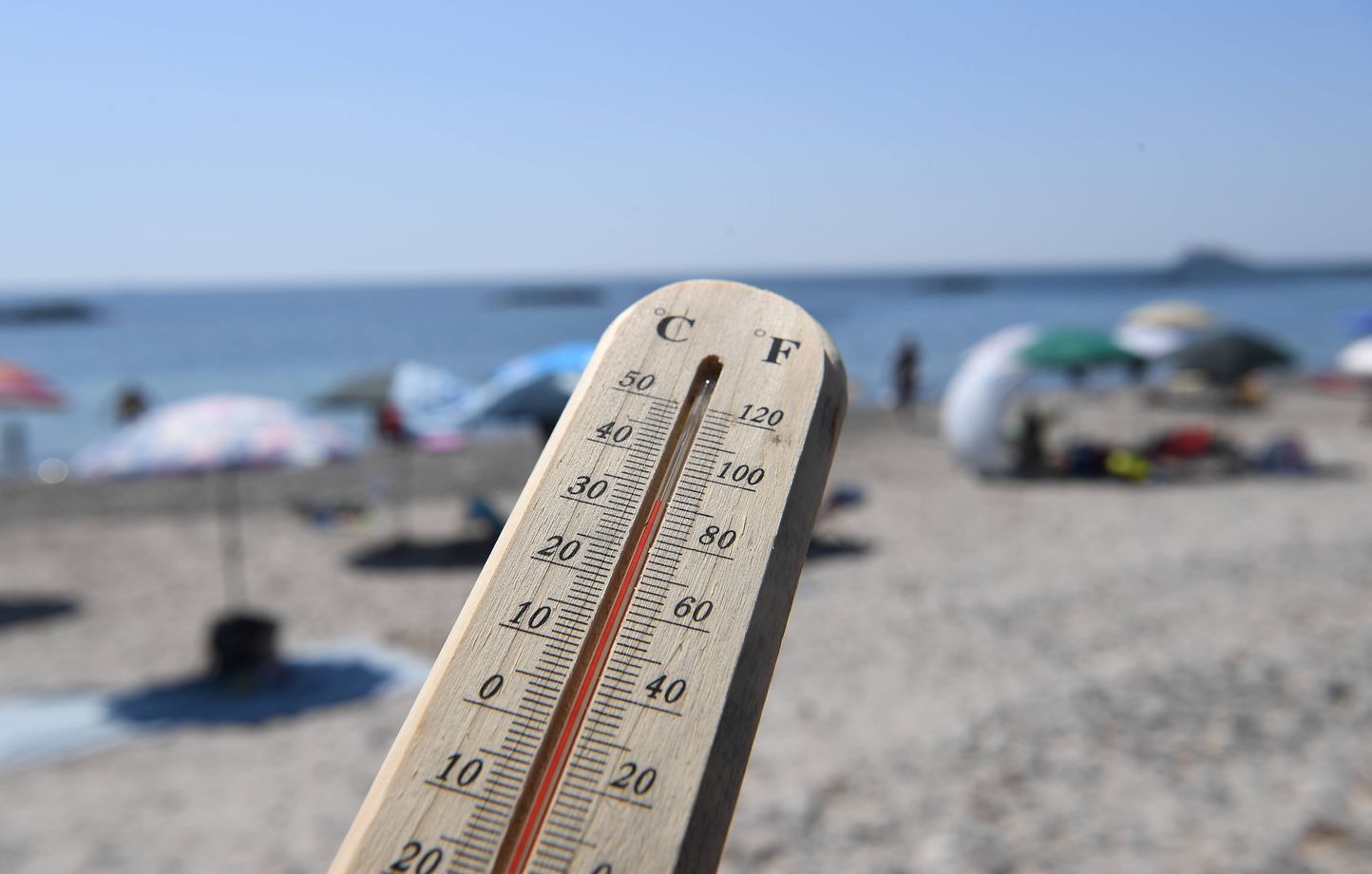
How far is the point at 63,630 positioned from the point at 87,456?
2.69 m

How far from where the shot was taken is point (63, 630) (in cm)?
993

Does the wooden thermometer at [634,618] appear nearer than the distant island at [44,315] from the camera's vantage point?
Yes

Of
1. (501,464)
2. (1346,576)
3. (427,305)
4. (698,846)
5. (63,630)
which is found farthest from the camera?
(427,305)

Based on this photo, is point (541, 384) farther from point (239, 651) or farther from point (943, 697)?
point (239, 651)

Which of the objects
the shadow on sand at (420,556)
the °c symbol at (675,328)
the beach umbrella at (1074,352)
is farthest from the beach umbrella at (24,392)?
the beach umbrella at (1074,352)

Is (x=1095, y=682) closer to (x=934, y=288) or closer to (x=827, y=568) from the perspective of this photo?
(x=827, y=568)

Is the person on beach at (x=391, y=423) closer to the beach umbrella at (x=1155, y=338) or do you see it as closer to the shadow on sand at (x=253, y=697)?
the shadow on sand at (x=253, y=697)

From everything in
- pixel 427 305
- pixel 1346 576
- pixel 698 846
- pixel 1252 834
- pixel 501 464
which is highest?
pixel 698 846

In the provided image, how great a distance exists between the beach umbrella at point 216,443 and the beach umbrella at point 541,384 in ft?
7.91

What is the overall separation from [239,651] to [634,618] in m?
8.42

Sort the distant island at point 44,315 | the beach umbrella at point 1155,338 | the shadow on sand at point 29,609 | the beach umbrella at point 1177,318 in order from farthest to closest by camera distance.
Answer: the distant island at point 44,315, the beach umbrella at point 1177,318, the beach umbrella at point 1155,338, the shadow on sand at point 29,609

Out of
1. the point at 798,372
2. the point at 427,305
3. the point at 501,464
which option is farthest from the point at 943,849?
the point at 427,305

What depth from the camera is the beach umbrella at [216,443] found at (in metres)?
7.92

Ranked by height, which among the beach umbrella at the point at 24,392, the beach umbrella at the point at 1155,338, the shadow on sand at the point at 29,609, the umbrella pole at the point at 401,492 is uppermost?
the beach umbrella at the point at 24,392
